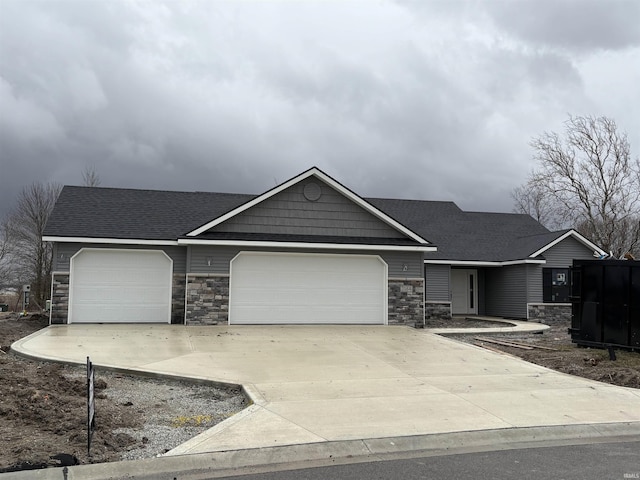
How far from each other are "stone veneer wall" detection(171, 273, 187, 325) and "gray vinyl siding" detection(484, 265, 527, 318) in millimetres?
13406

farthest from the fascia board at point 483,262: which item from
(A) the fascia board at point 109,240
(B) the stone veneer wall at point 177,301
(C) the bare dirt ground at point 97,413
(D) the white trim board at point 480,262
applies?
(C) the bare dirt ground at point 97,413

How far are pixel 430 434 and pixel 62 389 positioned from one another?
5.27m

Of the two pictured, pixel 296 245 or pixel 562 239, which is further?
pixel 562 239

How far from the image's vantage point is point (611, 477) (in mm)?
4949

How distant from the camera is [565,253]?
22.3 m

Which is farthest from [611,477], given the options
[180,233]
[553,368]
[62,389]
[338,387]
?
[180,233]

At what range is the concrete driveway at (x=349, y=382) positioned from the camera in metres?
6.40

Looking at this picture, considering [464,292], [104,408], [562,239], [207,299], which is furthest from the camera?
[464,292]

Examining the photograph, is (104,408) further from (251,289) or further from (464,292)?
(464,292)

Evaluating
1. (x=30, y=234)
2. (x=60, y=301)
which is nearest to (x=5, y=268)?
(x=30, y=234)

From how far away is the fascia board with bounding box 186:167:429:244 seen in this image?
17.0 metres

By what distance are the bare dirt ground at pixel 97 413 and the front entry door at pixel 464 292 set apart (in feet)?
57.0

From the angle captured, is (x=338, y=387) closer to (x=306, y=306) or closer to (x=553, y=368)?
(x=553, y=368)

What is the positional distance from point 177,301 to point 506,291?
13674 millimetres
